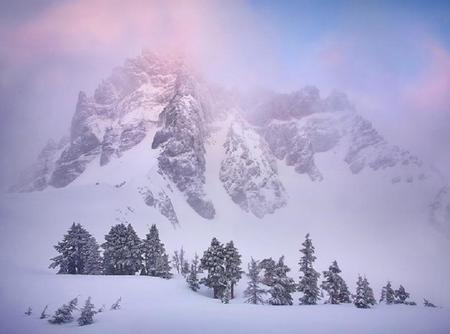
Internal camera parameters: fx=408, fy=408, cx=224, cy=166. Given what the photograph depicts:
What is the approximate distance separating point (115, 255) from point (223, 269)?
703 inches

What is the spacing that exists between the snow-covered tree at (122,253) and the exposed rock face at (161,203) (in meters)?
95.7

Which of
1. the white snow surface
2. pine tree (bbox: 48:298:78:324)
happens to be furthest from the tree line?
pine tree (bbox: 48:298:78:324)

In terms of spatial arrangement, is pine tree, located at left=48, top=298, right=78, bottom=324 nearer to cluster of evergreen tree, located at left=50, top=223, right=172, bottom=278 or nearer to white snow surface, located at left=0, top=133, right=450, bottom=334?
white snow surface, located at left=0, top=133, right=450, bottom=334

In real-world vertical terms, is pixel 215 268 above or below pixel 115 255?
below

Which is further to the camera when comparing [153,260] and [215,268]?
[153,260]

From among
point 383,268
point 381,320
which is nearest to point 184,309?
point 381,320

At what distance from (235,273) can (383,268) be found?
13093cm

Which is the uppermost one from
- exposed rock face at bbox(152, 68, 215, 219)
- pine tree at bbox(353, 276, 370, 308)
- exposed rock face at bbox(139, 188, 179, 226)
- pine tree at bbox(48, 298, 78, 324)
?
exposed rock face at bbox(152, 68, 215, 219)

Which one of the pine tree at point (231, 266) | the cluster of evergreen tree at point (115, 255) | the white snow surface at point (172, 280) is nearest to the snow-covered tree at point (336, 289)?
the white snow surface at point (172, 280)

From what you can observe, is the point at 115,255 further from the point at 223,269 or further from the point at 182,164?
the point at 182,164

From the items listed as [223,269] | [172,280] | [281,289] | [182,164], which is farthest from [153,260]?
→ [182,164]

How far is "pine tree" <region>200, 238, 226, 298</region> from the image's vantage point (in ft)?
180

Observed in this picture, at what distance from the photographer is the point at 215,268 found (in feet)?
182

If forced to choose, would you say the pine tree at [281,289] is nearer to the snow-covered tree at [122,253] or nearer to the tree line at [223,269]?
the tree line at [223,269]
